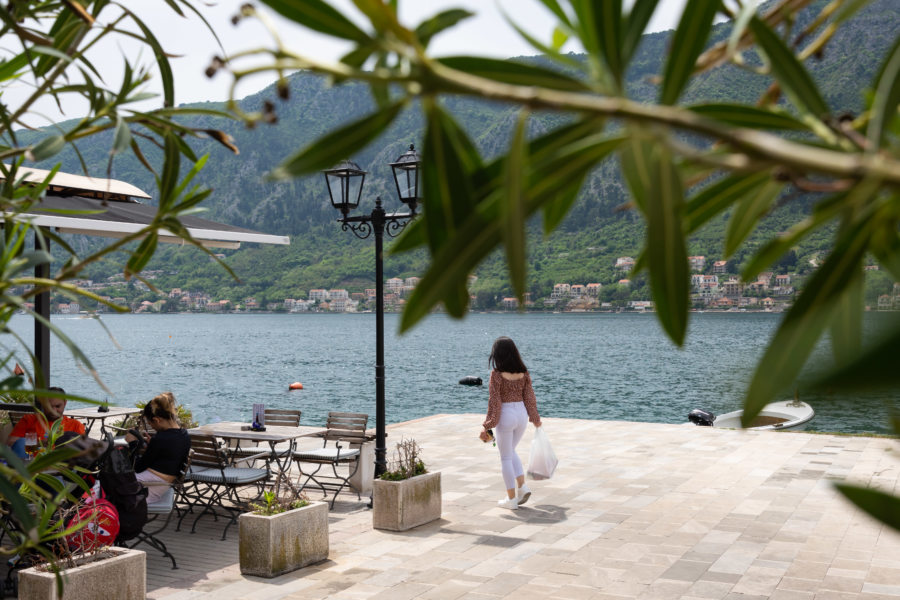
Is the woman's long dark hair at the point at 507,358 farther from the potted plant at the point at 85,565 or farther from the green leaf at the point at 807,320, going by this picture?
the green leaf at the point at 807,320

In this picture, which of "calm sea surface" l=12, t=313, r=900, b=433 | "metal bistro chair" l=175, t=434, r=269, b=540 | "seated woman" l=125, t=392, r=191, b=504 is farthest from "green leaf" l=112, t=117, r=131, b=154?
"metal bistro chair" l=175, t=434, r=269, b=540

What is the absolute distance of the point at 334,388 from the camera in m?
55.9

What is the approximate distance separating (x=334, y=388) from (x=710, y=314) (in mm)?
104250

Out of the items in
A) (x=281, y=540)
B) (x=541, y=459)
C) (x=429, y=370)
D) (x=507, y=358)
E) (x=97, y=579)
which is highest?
(x=507, y=358)

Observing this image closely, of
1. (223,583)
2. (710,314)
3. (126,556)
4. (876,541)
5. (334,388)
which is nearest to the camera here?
(126,556)

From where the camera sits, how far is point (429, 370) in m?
67.6

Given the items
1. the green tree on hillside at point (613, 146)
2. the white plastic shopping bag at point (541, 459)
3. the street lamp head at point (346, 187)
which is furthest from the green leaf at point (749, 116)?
the street lamp head at point (346, 187)

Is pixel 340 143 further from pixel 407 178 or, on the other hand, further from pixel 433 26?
pixel 407 178

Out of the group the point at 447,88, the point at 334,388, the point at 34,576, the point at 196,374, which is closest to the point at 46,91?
the point at 447,88

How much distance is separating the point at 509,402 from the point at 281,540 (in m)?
2.49

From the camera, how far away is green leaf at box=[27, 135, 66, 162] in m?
0.94

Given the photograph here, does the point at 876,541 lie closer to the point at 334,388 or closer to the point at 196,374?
the point at 334,388

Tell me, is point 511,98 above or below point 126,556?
above

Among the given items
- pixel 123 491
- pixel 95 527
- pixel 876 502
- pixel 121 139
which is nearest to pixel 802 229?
pixel 876 502
